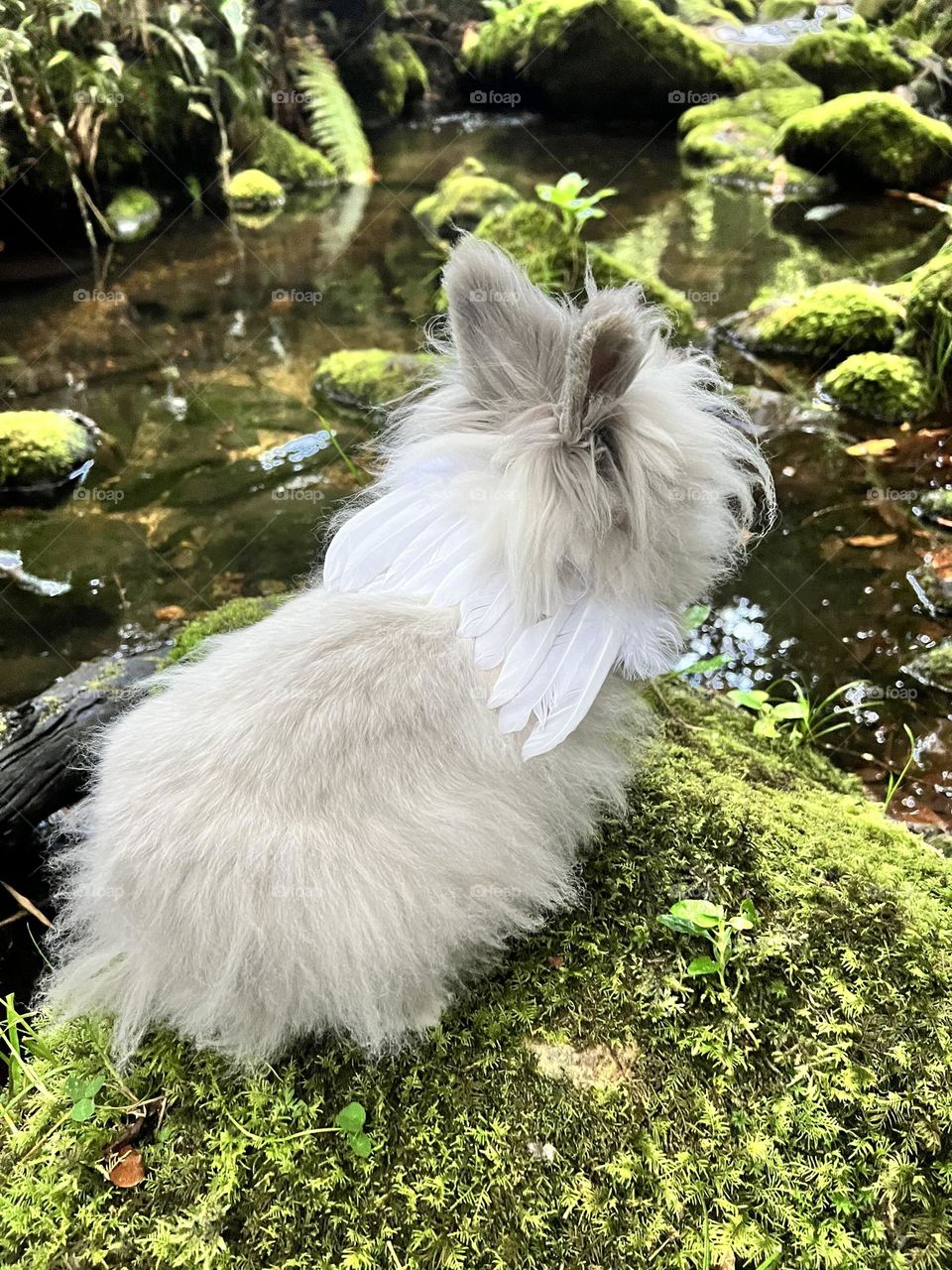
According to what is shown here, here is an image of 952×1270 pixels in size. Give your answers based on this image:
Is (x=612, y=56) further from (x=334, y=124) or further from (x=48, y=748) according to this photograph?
(x=48, y=748)

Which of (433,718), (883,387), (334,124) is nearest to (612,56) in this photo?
(334,124)

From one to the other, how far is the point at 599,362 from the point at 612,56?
11772mm

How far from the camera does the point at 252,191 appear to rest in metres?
8.96

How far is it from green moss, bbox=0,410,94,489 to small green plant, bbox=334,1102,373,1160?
427 centimetres

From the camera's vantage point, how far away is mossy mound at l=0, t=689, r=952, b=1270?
64.1 inches

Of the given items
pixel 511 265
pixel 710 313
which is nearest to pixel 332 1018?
pixel 511 265

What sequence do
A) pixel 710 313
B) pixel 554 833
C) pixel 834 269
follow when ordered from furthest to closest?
pixel 834 269 < pixel 710 313 < pixel 554 833

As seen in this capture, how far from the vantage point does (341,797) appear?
65.5 inches

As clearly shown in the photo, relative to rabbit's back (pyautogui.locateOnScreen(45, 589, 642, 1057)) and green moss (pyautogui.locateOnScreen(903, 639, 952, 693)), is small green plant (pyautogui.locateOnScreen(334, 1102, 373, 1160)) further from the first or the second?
green moss (pyautogui.locateOnScreen(903, 639, 952, 693))

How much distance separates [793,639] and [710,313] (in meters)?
3.44

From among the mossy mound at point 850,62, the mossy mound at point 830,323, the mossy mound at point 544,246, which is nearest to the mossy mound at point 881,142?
the mossy mound at point 850,62

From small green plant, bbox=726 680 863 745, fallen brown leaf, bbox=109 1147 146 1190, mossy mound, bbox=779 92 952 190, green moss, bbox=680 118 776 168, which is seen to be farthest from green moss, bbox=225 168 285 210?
fallen brown leaf, bbox=109 1147 146 1190

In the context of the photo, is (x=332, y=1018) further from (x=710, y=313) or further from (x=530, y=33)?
(x=530, y=33)

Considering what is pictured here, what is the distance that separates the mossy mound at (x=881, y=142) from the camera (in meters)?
8.18
